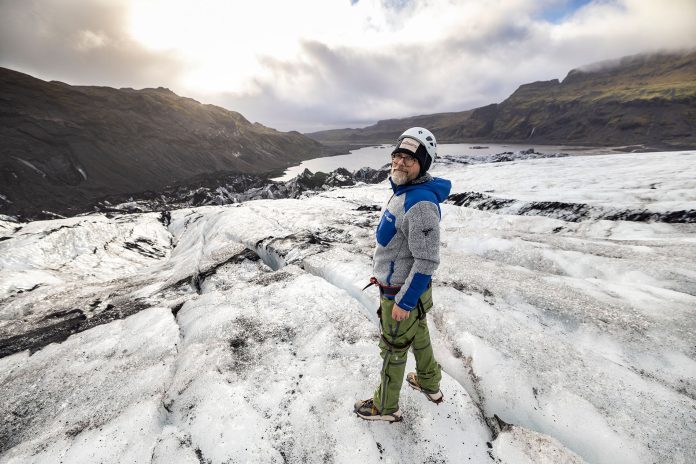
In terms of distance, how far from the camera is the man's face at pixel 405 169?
2.78 metres

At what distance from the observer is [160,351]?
193 inches

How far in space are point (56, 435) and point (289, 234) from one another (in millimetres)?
7594

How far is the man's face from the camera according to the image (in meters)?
2.78

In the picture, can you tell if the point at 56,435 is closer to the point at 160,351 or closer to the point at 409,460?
the point at 160,351

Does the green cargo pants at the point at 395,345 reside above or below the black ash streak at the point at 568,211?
above

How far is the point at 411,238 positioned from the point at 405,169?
0.67 meters

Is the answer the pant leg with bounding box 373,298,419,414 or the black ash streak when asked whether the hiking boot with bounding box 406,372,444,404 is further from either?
the black ash streak

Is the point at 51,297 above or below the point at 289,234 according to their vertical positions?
below

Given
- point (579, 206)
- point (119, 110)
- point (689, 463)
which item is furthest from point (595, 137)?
point (119, 110)

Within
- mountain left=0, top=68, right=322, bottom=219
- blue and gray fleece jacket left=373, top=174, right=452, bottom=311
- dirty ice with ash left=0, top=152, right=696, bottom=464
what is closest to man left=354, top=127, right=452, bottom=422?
blue and gray fleece jacket left=373, top=174, right=452, bottom=311

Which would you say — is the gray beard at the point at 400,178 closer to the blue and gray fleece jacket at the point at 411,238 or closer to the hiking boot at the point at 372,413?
the blue and gray fleece jacket at the point at 411,238

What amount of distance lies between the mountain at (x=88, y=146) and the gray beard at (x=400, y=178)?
86.3 meters

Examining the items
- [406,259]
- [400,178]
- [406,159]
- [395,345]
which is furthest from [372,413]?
[406,159]

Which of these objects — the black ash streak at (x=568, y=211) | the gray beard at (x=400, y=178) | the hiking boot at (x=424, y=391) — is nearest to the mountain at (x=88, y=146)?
the black ash streak at (x=568, y=211)
